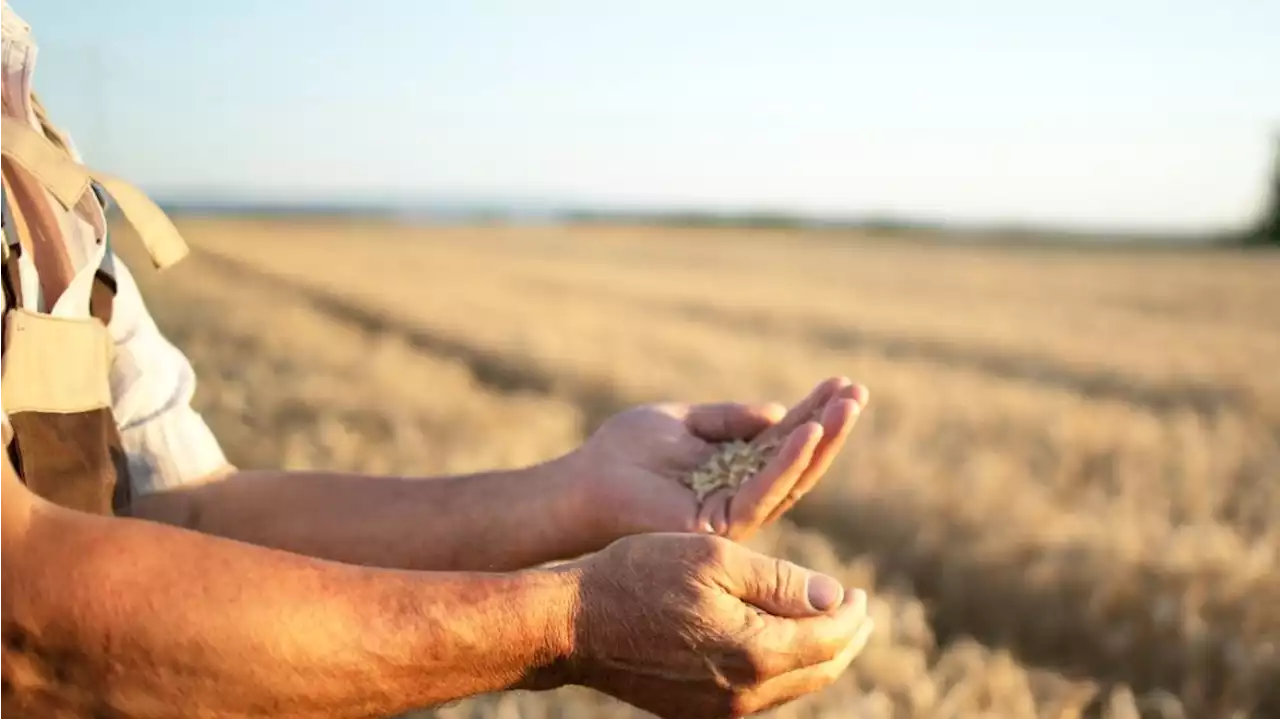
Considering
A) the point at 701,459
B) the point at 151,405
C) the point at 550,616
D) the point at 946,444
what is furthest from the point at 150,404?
the point at 946,444

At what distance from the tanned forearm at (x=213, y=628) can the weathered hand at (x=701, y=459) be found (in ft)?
1.95

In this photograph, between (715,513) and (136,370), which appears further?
(715,513)

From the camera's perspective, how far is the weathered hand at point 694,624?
145cm

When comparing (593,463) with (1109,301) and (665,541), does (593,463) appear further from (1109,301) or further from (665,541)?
(1109,301)

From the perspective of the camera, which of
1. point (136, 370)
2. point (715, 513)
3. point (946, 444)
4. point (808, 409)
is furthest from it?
point (946, 444)

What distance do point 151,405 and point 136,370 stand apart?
7 cm

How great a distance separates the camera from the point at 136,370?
1805 millimetres

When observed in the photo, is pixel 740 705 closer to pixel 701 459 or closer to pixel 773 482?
pixel 773 482

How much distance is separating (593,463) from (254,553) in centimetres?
84

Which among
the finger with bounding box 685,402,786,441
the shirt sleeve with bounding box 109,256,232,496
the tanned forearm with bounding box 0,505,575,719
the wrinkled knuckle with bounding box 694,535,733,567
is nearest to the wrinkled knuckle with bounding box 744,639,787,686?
the wrinkled knuckle with bounding box 694,535,733,567

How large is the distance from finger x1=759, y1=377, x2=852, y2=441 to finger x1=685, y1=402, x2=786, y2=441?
0.03 meters

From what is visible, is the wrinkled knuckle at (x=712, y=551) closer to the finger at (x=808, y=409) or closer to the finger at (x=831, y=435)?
the finger at (x=831, y=435)

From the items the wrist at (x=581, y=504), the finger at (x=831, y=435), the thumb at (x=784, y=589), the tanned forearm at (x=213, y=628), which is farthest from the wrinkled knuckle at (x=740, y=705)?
the wrist at (x=581, y=504)

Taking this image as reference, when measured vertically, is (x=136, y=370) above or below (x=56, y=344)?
below
